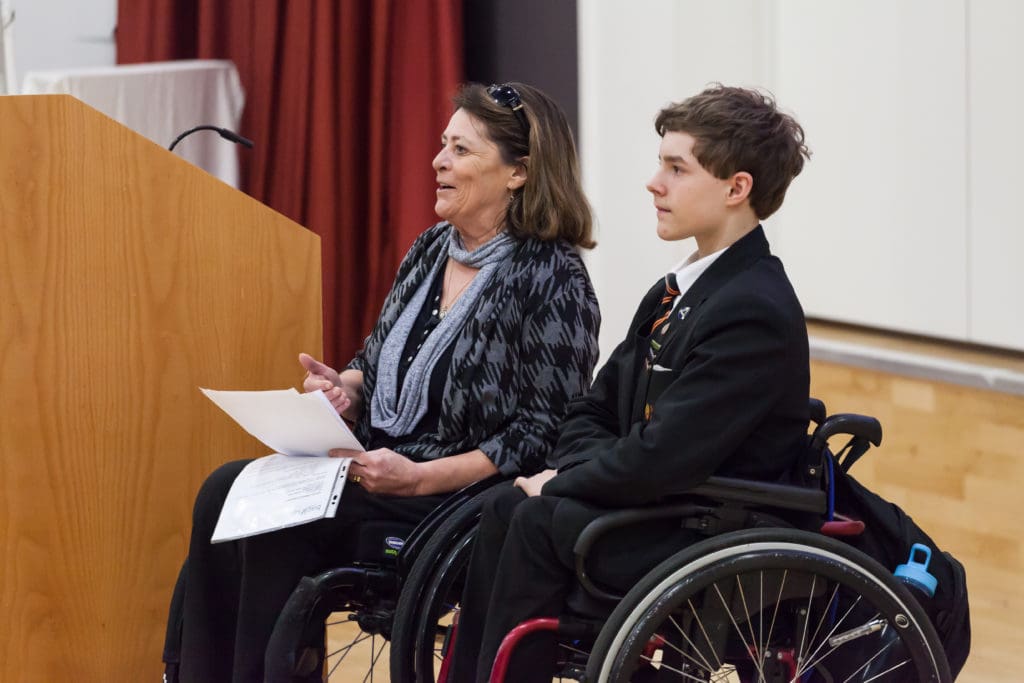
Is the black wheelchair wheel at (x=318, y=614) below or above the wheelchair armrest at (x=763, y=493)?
below

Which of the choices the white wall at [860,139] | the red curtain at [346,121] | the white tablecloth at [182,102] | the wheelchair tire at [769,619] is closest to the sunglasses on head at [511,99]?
the wheelchair tire at [769,619]

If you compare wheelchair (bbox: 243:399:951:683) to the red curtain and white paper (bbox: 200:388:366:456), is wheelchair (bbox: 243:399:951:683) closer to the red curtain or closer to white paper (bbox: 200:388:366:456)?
white paper (bbox: 200:388:366:456)

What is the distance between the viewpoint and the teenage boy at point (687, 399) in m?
1.67

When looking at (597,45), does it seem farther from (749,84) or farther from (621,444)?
(621,444)

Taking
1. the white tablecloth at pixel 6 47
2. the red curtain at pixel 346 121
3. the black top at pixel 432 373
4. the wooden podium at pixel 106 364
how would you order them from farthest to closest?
the white tablecloth at pixel 6 47 < the red curtain at pixel 346 121 < the black top at pixel 432 373 < the wooden podium at pixel 106 364

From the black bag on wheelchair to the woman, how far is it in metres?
0.48

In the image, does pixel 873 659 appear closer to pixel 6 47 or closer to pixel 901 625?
pixel 901 625

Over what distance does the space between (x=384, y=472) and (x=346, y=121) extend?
6.11 ft

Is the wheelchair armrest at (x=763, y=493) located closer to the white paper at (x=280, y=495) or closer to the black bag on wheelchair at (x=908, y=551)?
the black bag on wheelchair at (x=908, y=551)

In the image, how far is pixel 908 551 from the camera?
1.75 metres

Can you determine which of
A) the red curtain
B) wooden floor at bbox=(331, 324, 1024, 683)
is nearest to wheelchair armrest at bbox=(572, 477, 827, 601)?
wooden floor at bbox=(331, 324, 1024, 683)

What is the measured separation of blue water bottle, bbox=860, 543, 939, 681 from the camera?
1.67 metres

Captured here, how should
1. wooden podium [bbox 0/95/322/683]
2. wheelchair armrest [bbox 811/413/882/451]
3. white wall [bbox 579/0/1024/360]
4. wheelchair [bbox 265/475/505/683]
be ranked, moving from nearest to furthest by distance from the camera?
wheelchair armrest [bbox 811/413/882/451] → wheelchair [bbox 265/475/505/683] → wooden podium [bbox 0/95/322/683] → white wall [bbox 579/0/1024/360]

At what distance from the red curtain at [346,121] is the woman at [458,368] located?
4.12 ft
